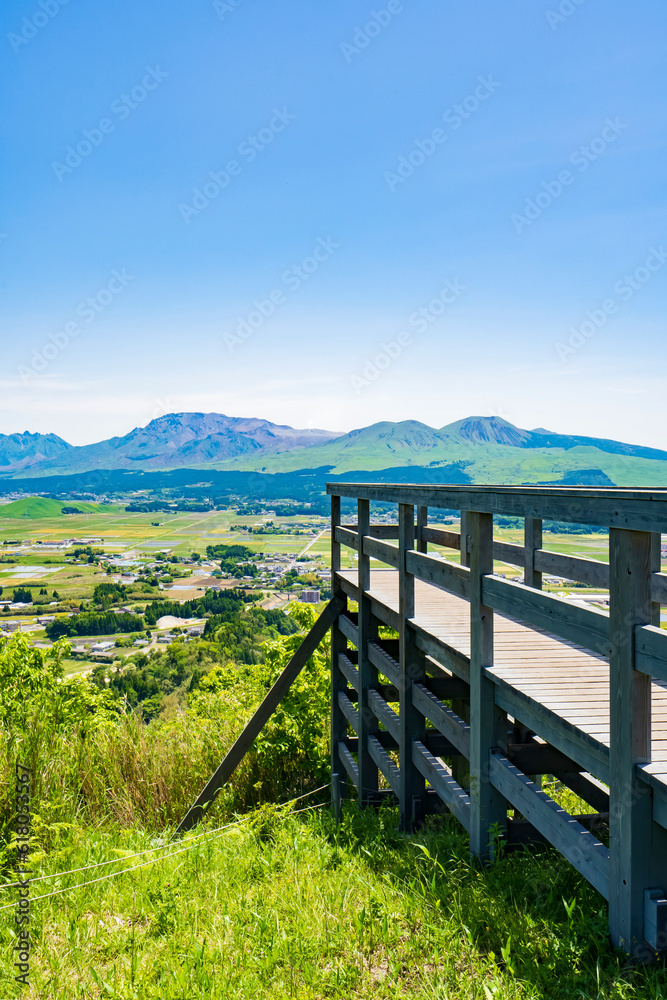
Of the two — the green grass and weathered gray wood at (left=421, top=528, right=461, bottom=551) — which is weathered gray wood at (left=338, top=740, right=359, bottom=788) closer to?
the green grass

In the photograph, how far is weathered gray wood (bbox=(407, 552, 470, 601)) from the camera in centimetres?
360

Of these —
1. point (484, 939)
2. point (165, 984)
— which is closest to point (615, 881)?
point (484, 939)

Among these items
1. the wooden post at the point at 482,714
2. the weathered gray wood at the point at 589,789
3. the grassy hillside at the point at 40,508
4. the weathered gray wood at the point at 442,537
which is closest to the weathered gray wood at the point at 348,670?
the weathered gray wood at the point at 442,537

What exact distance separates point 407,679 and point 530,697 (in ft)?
5.58

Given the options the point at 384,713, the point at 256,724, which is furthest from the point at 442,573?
the point at 256,724

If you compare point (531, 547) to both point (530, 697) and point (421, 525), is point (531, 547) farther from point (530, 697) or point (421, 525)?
point (421, 525)

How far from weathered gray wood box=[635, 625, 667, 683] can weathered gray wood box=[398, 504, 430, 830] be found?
2.34 m

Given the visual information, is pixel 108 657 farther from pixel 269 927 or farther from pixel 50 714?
pixel 269 927

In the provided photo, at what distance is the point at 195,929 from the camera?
3.14 metres

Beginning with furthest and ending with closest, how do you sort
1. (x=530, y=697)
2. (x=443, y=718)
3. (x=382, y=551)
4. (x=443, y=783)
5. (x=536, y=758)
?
(x=382, y=551), (x=443, y=718), (x=443, y=783), (x=536, y=758), (x=530, y=697)

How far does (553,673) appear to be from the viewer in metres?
3.38

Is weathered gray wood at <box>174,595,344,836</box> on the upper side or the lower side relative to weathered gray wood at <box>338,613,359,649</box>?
lower

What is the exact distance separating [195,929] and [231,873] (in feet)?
2.67

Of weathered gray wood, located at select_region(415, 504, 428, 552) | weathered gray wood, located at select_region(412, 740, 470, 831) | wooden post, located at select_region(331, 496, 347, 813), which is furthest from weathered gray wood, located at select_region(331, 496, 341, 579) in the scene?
weathered gray wood, located at select_region(412, 740, 470, 831)
